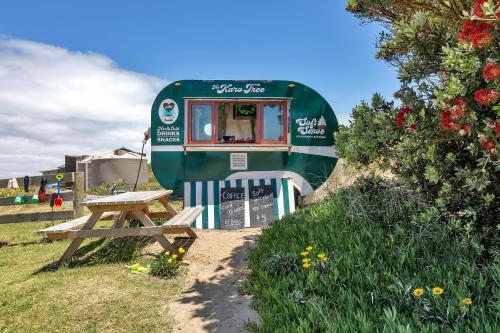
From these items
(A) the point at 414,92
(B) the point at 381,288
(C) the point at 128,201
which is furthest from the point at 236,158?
(B) the point at 381,288

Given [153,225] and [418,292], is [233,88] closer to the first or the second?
[153,225]

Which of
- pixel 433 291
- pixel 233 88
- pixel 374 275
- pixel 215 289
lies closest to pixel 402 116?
pixel 374 275

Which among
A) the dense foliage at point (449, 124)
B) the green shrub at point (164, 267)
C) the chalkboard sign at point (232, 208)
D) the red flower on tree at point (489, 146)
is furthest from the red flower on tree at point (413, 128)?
the chalkboard sign at point (232, 208)

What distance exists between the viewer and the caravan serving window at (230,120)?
915cm

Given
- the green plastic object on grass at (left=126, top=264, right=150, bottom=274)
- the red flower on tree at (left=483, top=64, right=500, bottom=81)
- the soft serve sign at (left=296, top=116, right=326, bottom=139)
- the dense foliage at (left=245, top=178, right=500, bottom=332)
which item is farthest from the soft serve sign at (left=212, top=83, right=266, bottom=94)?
the red flower on tree at (left=483, top=64, right=500, bottom=81)

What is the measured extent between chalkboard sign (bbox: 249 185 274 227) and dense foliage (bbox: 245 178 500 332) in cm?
270

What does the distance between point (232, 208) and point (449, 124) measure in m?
5.90

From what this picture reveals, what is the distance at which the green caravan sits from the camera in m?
8.95

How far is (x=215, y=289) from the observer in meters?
4.70

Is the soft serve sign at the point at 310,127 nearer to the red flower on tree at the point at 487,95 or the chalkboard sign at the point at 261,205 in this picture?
the chalkboard sign at the point at 261,205

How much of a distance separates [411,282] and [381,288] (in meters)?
0.29

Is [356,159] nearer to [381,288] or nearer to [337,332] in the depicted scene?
[381,288]

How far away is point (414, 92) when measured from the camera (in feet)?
14.3

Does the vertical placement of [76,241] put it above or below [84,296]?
above
